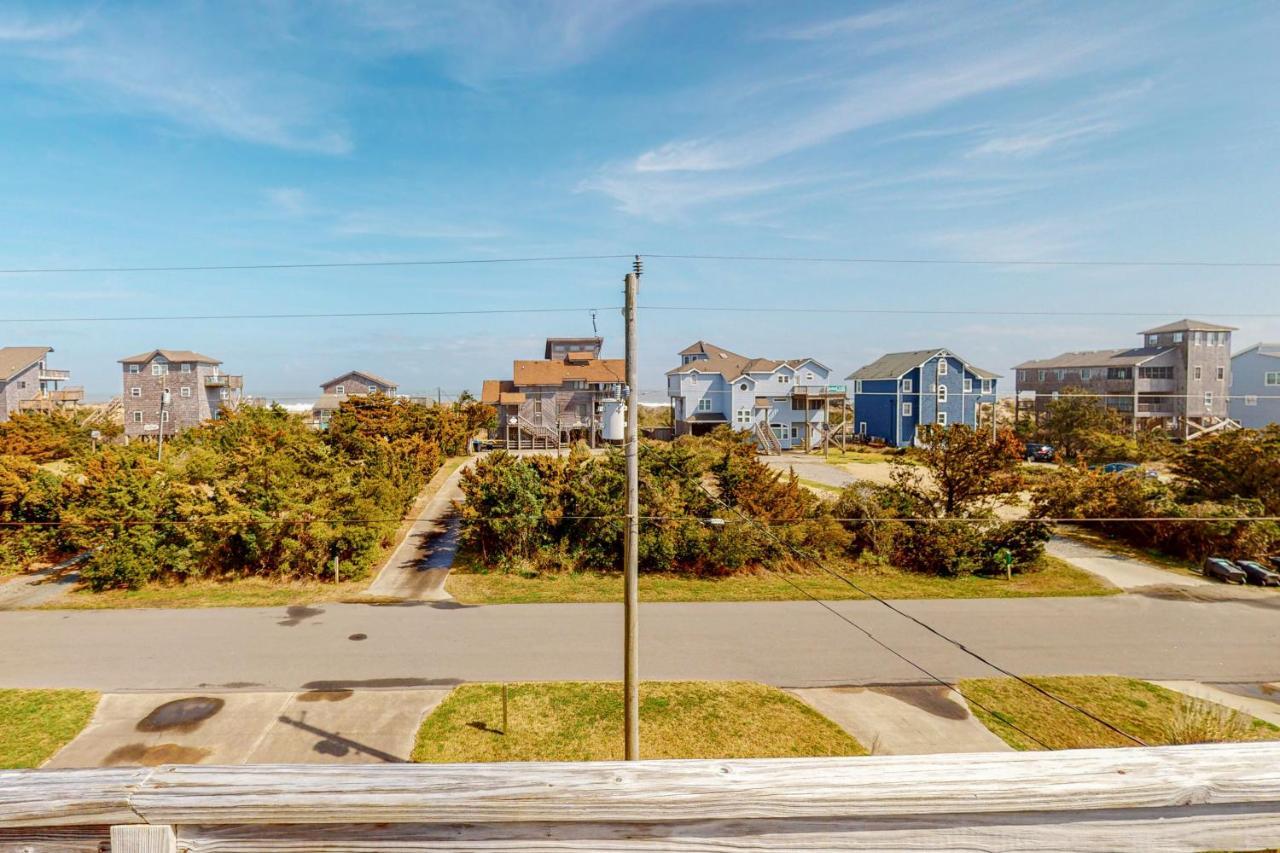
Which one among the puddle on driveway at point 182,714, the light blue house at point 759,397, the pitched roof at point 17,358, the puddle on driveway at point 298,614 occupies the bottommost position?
the puddle on driveway at point 182,714

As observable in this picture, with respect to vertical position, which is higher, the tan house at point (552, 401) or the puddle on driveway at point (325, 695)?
the tan house at point (552, 401)

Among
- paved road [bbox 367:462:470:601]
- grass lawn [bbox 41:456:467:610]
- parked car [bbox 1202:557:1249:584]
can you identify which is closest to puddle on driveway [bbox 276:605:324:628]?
grass lawn [bbox 41:456:467:610]

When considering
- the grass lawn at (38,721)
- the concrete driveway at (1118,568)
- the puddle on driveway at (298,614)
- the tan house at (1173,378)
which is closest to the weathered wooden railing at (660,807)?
the grass lawn at (38,721)

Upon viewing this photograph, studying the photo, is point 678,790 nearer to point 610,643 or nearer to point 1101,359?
point 610,643

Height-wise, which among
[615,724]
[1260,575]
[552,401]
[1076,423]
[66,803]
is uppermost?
[552,401]

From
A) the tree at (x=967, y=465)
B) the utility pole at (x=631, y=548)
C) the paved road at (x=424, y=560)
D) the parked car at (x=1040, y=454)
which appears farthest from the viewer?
the parked car at (x=1040, y=454)

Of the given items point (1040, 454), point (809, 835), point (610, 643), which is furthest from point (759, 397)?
point (809, 835)

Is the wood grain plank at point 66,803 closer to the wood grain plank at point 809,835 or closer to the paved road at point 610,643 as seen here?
the wood grain plank at point 809,835
